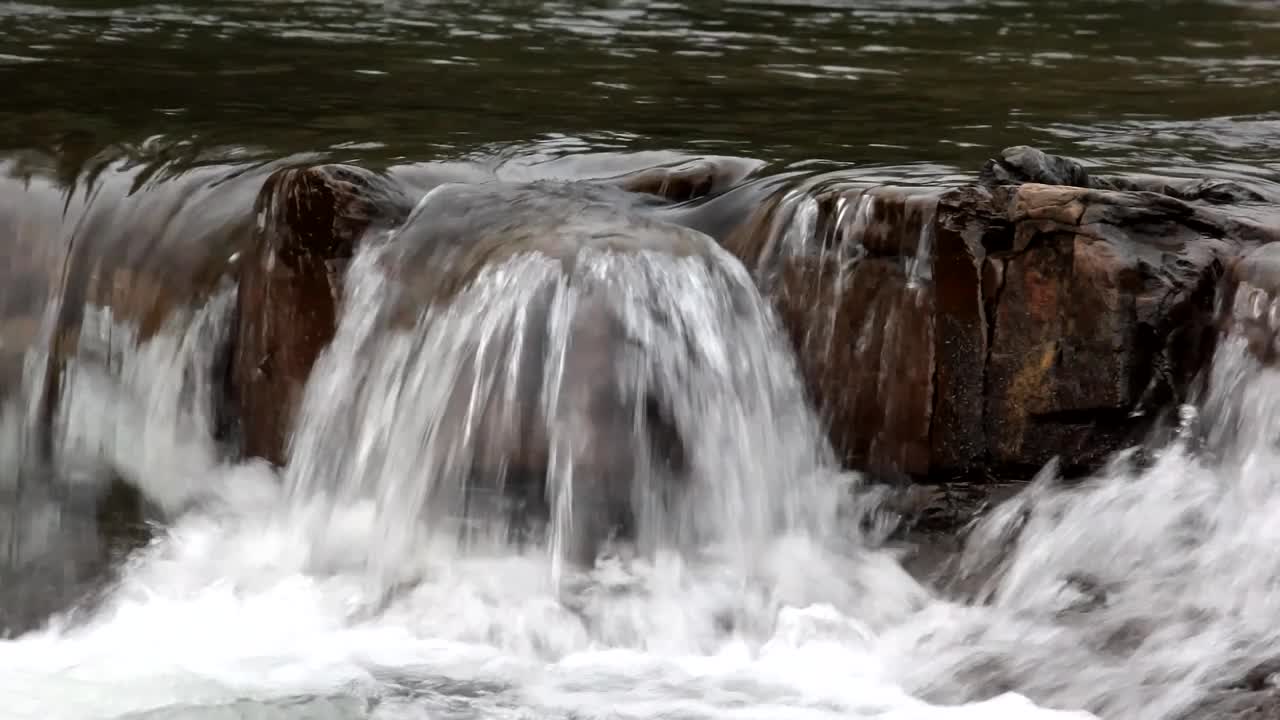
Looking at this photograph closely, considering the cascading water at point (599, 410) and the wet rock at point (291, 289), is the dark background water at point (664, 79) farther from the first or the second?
the cascading water at point (599, 410)

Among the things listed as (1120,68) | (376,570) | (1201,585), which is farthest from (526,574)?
(1120,68)

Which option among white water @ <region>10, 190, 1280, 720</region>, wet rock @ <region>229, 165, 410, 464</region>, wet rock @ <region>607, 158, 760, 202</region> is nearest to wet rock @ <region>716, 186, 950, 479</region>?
white water @ <region>10, 190, 1280, 720</region>

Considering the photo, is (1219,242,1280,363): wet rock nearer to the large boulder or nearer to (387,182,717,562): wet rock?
the large boulder

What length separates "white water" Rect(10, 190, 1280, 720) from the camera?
446cm

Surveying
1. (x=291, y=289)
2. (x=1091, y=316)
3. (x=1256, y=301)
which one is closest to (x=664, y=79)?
(x=291, y=289)

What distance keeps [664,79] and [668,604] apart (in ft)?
13.4

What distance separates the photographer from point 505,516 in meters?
4.98

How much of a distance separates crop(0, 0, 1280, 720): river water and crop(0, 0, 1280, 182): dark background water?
6 cm

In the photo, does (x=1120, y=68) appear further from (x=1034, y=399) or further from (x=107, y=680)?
(x=107, y=680)

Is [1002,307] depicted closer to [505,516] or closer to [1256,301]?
[1256,301]

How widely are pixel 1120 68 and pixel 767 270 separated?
4347mm

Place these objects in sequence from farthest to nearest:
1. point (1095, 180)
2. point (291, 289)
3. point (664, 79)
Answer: point (664, 79) < point (291, 289) < point (1095, 180)

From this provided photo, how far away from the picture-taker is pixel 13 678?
5.03 m

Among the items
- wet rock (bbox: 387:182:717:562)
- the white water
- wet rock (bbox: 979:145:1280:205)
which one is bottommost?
the white water
